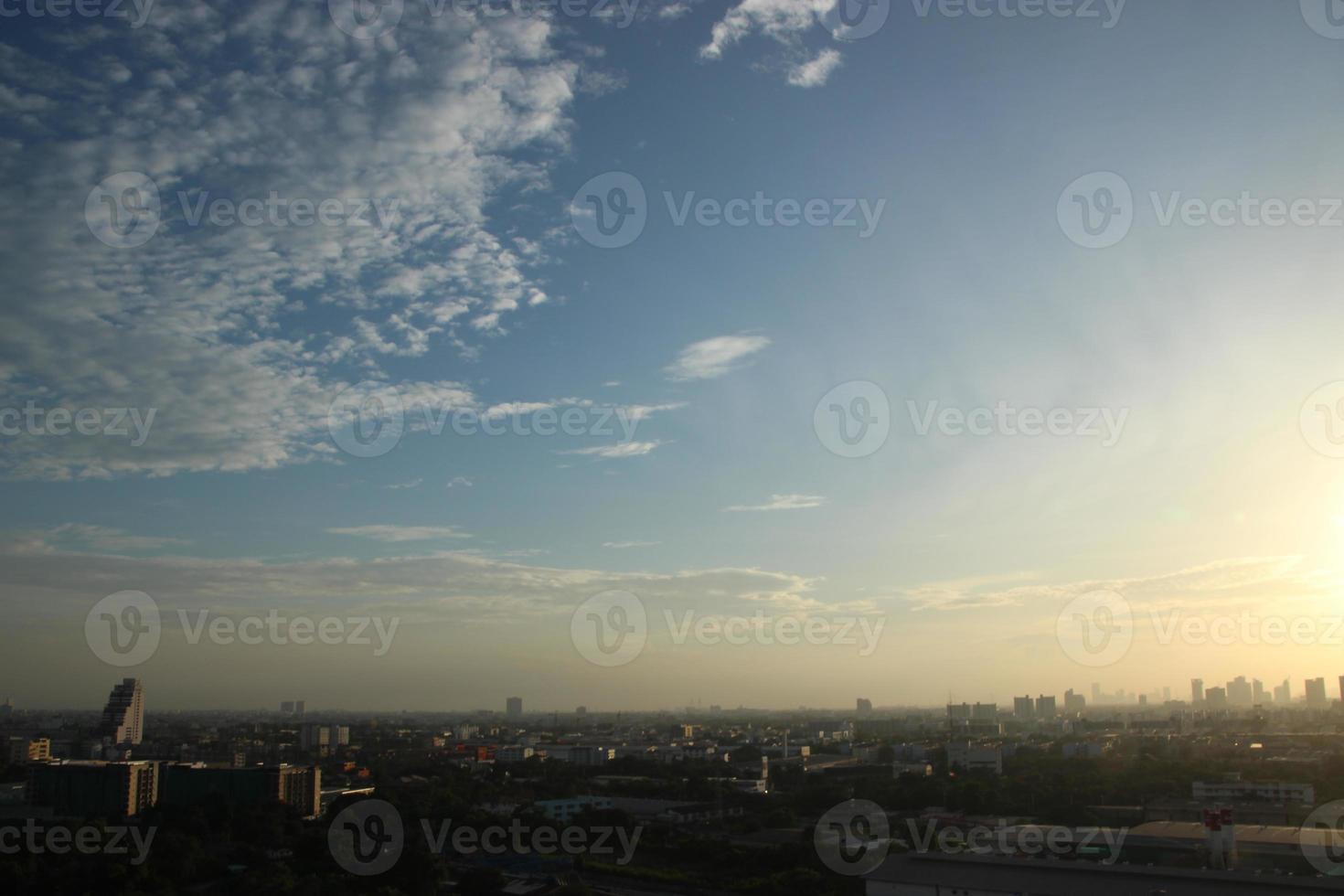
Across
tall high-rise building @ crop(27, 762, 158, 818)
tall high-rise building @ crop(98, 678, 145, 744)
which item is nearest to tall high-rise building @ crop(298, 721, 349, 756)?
tall high-rise building @ crop(98, 678, 145, 744)

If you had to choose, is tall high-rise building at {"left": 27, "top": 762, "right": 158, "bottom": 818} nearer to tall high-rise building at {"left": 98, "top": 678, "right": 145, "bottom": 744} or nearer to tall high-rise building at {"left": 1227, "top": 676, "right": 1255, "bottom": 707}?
tall high-rise building at {"left": 98, "top": 678, "right": 145, "bottom": 744}

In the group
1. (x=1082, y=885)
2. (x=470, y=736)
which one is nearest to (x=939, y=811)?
(x=1082, y=885)

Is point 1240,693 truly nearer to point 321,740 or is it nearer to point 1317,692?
point 1317,692

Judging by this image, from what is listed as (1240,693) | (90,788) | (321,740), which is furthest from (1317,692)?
(90,788)

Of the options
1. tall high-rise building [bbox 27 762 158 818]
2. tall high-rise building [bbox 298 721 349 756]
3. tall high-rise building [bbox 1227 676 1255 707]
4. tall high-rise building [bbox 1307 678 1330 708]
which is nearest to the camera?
tall high-rise building [bbox 27 762 158 818]

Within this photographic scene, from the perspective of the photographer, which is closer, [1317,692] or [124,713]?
[124,713]

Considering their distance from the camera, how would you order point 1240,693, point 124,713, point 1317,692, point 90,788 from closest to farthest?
point 90,788 < point 124,713 < point 1317,692 < point 1240,693

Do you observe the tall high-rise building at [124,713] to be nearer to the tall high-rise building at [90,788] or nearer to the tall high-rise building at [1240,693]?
the tall high-rise building at [90,788]

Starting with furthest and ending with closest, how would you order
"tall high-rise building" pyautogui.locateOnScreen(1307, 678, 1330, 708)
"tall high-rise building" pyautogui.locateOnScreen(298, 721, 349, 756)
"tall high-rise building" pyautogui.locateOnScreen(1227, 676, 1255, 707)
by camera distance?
1. "tall high-rise building" pyautogui.locateOnScreen(1227, 676, 1255, 707)
2. "tall high-rise building" pyautogui.locateOnScreen(1307, 678, 1330, 708)
3. "tall high-rise building" pyautogui.locateOnScreen(298, 721, 349, 756)

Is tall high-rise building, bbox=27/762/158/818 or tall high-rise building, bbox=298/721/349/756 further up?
tall high-rise building, bbox=27/762/158/818

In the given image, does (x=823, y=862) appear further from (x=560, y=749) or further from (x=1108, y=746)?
(x=560, y=749)
